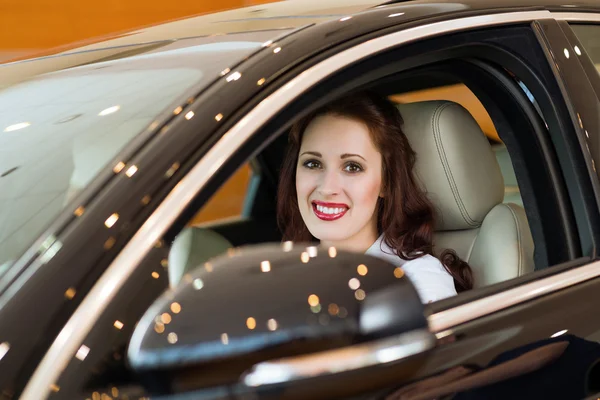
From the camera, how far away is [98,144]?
1.06 m

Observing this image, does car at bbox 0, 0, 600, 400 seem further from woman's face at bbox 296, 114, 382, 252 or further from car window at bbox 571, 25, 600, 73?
woman's face at bbox 296, 114, 382, 252

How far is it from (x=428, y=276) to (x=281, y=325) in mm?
863

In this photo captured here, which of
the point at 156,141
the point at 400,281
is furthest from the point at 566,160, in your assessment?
the point at 156,141

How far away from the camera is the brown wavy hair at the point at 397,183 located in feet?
5.80

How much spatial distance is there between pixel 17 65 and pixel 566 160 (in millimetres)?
1012

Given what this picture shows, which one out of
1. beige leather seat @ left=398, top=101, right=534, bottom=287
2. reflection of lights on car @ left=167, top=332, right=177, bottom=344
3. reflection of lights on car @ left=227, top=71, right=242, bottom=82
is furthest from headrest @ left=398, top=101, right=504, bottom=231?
reflection of lights on car @ left=167, top=332, right=177, bottom=344

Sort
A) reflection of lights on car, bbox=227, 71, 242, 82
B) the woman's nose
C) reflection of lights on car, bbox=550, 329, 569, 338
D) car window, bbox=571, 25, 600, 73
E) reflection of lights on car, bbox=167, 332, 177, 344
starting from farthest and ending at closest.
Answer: the woman's nose, car window, bbox=571, 25, 600, 73, reflection of lights on car, bbox=550, 329, 569, 338, reflection of lights on car, bbox=227, 71, 242, 82, reflection of lights on car, bbox=167, 332, 177, 344

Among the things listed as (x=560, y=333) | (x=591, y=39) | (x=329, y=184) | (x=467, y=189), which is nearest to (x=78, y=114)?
(x=329, y=184)

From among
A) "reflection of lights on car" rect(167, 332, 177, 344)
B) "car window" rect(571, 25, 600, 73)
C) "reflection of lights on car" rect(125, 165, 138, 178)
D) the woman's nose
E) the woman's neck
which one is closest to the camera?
"reflection of lights on car" rect(167, 332, 177, 344)

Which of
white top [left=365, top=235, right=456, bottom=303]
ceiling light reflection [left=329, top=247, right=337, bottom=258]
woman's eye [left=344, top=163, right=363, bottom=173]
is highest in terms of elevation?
woman's eye [left=344, top=163, right=363, bottom=173]

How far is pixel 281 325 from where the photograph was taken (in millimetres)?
864

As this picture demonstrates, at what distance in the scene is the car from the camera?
87 centimetres

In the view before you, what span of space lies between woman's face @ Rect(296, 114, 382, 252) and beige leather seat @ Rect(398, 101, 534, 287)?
4.7 inches

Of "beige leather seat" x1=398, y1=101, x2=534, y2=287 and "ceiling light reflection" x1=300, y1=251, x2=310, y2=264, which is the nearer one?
"ceiling light reflection" x1=300, y1=251, x2=310, y2=264
